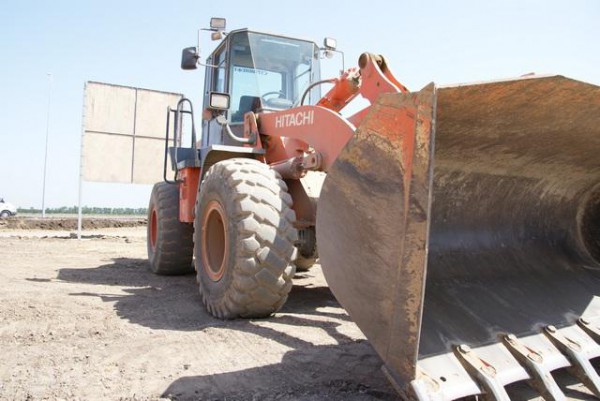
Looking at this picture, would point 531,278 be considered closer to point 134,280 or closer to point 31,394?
point 31,394

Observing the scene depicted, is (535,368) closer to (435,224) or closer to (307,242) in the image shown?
(435,224)

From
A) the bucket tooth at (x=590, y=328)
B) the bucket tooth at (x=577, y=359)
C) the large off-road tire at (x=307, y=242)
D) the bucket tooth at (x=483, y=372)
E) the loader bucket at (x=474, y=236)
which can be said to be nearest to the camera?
the loader bucket at (x=474, y=236)

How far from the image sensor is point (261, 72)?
560cm

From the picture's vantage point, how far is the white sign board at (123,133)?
41.2 ft

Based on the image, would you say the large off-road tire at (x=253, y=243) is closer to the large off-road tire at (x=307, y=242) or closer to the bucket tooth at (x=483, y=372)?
the large off-road tire at (x=307, y=242)

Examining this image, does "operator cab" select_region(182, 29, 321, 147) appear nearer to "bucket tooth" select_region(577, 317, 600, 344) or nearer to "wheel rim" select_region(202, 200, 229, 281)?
"wheel rim" select_region(202, 200, 229, 281)

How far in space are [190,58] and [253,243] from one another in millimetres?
2641

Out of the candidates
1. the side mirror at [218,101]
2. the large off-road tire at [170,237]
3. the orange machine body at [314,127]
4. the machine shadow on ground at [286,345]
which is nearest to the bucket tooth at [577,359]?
the machine shadow on ground at [286,345]

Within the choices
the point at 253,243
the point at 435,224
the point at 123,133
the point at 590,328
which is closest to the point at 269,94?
the point at 253,243

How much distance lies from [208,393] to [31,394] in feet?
2.68

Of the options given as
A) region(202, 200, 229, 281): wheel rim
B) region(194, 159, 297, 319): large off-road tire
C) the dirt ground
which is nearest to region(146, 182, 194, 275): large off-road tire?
the dirt ground

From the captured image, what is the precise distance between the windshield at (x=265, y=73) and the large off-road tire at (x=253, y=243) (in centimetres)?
171

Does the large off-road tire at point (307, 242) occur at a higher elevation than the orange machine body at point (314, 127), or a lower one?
lower

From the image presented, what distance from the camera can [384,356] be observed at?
6.78 ft
